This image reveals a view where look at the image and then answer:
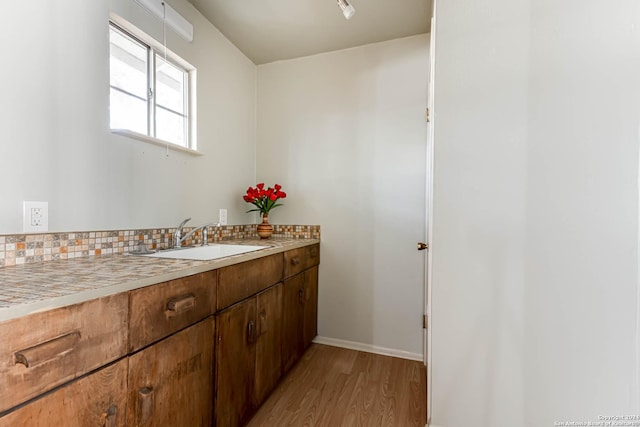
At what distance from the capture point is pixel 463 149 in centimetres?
117

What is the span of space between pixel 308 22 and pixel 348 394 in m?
2.44

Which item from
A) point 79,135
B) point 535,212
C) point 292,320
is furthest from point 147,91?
point 535,212

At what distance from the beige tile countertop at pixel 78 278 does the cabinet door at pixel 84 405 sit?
0.20m

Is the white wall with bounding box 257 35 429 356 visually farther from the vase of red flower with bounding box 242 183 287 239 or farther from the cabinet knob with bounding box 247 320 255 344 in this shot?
the cabinet knob with bounding box 247 320 255 344

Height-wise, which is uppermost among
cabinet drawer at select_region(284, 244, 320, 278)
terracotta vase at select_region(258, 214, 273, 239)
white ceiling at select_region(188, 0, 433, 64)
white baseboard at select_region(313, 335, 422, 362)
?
white ceiling at select_region(188, 0, 433, 64)

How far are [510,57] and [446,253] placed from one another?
814 millimetres

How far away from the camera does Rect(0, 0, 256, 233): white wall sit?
39.9 inches

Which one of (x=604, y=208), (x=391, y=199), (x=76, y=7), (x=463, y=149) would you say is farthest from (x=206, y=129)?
(x=604, y=208)

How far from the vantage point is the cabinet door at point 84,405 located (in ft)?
1.95

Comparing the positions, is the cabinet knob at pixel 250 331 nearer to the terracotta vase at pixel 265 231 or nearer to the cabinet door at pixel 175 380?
the cabinet door at pixel 175 380

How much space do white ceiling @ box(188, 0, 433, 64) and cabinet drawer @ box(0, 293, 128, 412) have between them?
74.5 inches

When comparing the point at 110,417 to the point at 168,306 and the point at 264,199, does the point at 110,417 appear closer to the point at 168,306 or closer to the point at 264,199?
the point at 168,306

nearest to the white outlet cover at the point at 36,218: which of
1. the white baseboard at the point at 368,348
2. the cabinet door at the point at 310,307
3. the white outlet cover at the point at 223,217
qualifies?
the white outlet cover at the point at 223,217

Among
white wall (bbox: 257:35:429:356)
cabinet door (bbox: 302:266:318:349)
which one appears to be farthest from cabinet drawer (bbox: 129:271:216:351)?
white wall (bbox: 257:35:429:356)
